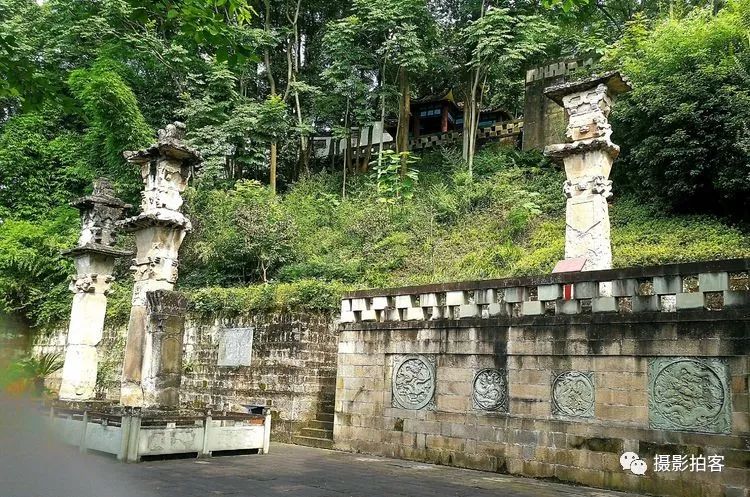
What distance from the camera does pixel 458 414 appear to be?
30.8 feet

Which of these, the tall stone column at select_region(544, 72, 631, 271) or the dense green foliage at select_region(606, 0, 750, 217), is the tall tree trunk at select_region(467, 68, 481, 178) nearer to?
the dense green foliage at select_region(606, 0, 750, 217)

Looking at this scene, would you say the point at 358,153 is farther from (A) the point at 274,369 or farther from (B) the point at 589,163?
(B) the point at 589,163

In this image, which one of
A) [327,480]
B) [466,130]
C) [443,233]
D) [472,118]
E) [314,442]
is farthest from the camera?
[466,130]

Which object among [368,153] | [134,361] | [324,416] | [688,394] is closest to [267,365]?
[324,416]

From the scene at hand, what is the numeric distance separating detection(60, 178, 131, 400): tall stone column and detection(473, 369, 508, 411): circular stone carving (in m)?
9.48

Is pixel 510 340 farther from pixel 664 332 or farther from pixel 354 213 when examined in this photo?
pixel 354 213

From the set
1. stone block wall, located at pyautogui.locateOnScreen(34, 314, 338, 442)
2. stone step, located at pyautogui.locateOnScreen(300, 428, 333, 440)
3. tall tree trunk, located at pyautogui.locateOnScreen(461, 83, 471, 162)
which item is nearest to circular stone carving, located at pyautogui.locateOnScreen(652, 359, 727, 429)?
stone step, located at pyautogui.locateOnScreen(300, 428, 333, 440)

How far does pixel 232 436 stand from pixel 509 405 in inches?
177

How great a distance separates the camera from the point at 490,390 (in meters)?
9.12

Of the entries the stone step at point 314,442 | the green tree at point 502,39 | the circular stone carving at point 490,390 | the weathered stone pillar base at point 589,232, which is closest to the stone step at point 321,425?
the stone step at point 314,442

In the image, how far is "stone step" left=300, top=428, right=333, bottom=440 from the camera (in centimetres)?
1194

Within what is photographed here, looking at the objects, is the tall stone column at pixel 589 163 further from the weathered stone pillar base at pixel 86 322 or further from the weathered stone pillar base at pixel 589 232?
the weathered stone pillar base at pixel 86 322

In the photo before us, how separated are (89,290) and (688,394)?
12965mm

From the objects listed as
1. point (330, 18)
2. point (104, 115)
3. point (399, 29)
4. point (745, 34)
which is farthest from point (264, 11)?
point (745, 34)
